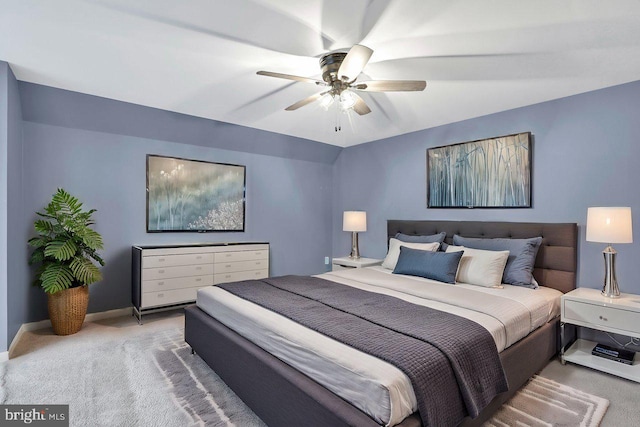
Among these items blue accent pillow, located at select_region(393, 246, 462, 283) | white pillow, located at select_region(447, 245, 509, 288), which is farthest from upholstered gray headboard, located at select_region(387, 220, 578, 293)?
blue accent pillow, located at select_region(393, 246, 462, 283)

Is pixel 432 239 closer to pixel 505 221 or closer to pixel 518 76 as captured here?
pixel 505 221

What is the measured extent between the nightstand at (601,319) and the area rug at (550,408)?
1.55 ft

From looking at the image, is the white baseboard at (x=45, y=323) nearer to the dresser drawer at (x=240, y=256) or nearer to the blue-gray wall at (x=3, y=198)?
the blue-gray wall at (x=3, y=198)

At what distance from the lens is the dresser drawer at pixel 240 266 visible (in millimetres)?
4191

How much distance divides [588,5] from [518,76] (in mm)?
966

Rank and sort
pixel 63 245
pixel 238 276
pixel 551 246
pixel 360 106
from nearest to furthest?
pixel 360 106 < pixel 63 245 < pixel 551 246 < pixel 238 276

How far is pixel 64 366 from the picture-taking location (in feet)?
8.55

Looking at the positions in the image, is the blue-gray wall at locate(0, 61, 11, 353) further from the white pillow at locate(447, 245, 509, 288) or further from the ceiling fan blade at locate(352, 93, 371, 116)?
the white pillow at locate(447, 245, 509, 288)

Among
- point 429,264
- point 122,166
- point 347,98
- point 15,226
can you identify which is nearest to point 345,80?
point 347,98

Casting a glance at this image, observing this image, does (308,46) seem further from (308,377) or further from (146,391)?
(146,391)

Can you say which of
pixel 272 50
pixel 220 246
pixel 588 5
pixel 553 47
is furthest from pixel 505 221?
pixel 220 246

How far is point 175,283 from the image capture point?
12.5ft

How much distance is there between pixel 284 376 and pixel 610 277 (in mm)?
2776

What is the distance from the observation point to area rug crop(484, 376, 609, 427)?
196 centimetres
